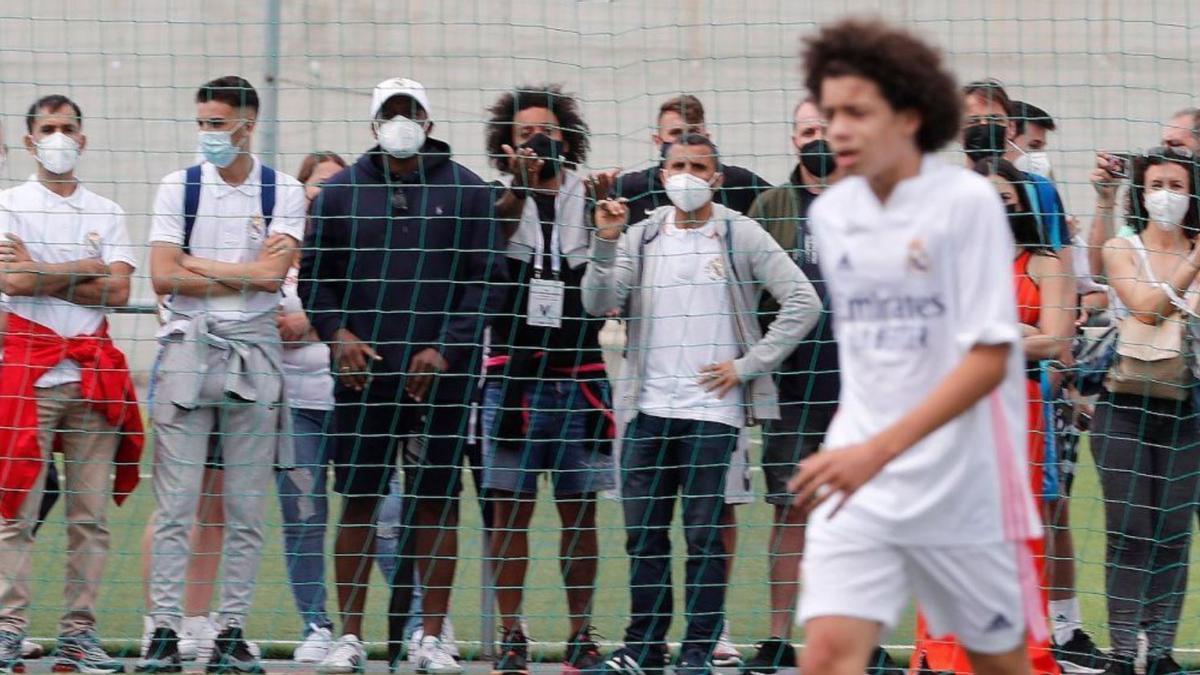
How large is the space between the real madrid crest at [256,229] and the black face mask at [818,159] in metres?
→ 1.91

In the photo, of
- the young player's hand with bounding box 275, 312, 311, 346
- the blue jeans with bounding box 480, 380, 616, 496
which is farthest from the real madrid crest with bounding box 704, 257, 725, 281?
the young player's hand with bounding box 275, 312, 311, 346

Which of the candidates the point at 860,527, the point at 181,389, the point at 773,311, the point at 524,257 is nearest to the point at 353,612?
the point at 181,389

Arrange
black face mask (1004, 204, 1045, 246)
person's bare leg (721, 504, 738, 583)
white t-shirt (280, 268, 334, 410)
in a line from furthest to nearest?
white t-shirt (280, 268, 334, 410), person's bare leg (721, 504, 738, 583), black face mask (1004, 204, 1045, 246)

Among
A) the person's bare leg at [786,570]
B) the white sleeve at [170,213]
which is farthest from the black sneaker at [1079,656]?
the white sleeve at [170,213]

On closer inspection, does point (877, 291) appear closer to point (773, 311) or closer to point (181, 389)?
point (773, 311)

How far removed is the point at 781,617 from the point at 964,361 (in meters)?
2.70

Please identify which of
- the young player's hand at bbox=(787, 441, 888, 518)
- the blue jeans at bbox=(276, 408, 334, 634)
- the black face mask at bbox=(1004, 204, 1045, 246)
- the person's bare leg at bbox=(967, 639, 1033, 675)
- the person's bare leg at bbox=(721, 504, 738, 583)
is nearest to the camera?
the young player's hand at bbox=(787, 441, 888, 518)

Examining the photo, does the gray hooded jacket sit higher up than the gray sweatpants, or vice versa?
the gray hooded jacket

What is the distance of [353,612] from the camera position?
638 centimetres

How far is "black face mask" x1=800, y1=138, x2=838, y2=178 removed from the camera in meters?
6.33

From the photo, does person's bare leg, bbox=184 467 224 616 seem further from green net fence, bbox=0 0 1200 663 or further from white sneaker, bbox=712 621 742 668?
white sneaker, bbox=712 621 742 668

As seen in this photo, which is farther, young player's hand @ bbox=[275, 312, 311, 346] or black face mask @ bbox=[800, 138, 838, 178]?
young player's hand @ bbox=[275, 312, 311, 346]

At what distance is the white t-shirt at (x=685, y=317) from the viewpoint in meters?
6.05

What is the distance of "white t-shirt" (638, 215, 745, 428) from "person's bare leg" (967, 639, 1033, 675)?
2130mm
